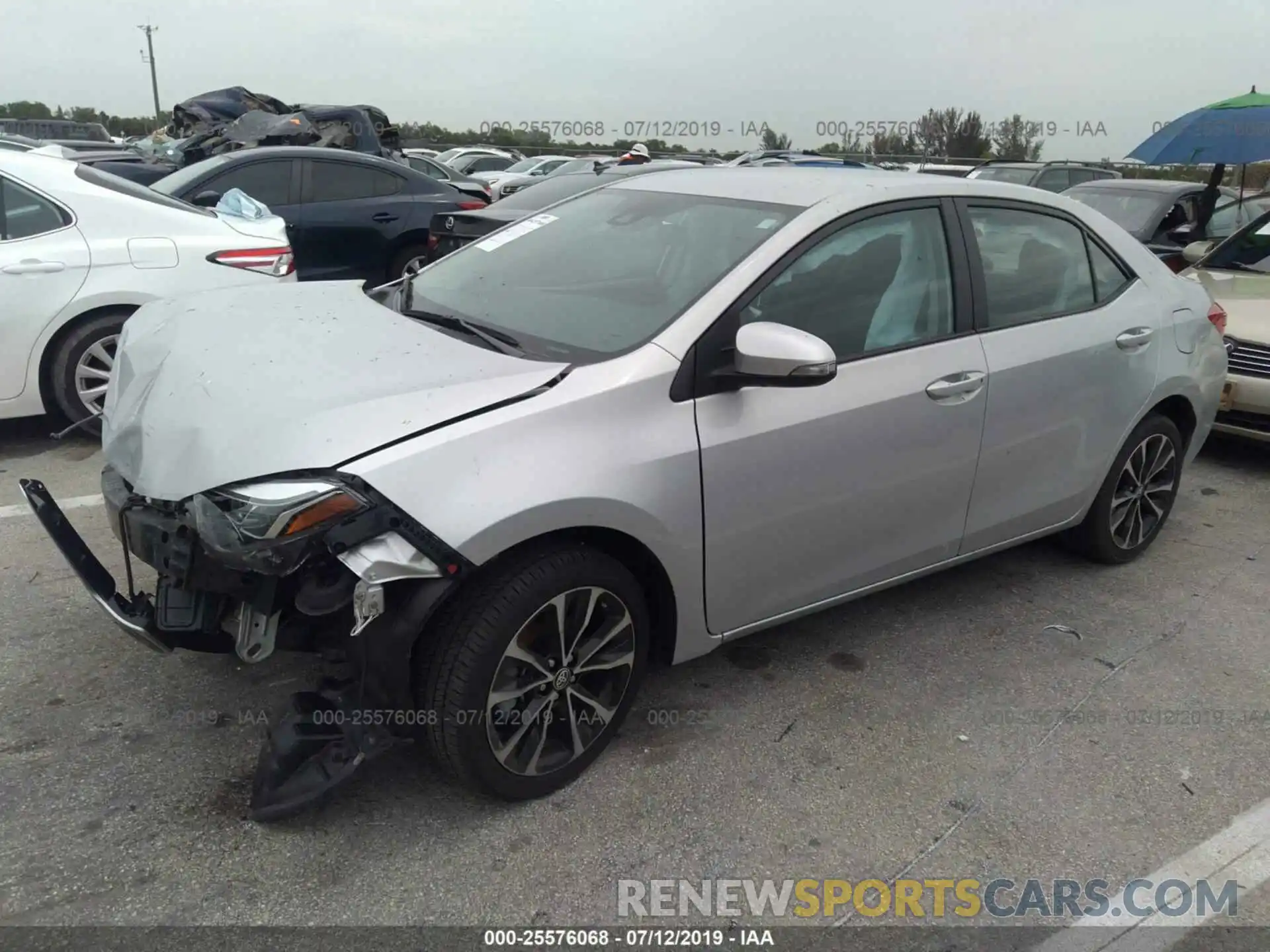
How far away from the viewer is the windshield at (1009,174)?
1313cm

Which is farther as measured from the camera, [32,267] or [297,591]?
[32,267]

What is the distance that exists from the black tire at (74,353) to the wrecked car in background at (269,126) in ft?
18.9

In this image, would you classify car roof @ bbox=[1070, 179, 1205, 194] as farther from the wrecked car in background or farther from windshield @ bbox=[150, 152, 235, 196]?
windshield @ bbox=[150, 152, 235, 196]

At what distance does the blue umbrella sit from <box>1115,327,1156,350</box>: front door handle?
16.5ft

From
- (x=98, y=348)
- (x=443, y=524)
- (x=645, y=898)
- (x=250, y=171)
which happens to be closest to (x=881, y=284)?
(x=443, y=524)

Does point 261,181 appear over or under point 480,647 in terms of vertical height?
over

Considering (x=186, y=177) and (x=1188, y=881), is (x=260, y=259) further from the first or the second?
(x=1188, y=881)

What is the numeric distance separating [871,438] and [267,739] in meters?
1.89

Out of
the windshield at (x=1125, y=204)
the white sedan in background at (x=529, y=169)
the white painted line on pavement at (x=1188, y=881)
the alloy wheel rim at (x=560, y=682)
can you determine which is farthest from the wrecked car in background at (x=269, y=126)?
the white painted line on pavement at (x=1188, y=881)

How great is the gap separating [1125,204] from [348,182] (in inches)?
276

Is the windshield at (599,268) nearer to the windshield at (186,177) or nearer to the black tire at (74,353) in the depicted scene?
the black tire at (74,353)

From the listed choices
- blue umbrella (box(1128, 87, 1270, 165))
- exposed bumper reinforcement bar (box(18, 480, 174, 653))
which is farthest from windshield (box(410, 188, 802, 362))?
blue umbrella (box(1128, 87, 1270, 165))

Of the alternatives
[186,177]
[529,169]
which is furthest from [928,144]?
[186,177]

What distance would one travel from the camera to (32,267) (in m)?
4.78
